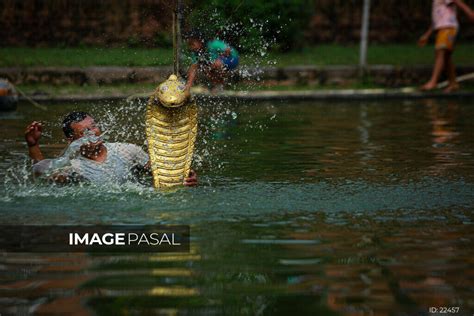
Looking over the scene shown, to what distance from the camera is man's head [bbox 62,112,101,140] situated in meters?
9.59

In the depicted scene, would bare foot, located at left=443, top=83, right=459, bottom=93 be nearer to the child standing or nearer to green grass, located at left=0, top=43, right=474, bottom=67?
the child standing

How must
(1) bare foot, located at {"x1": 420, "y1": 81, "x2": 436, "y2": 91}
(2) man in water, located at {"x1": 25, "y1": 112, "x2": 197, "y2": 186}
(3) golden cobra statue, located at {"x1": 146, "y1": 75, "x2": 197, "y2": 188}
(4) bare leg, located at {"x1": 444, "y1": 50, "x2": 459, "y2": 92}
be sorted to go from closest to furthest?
(3) golden cobra statue, located at {"x1": 146, "y1": 75, "x2": 197, "y2": 188}
(2) man in water, located at {"x1": 25, "y1": 112, "x2": 197, "y2": 186}
(1) bare foot, located at {"x1": 420, "y1": 81, "x2": 436, "y2": 91}
(4) bare leg, located at {"x1": 444, "y1": 50, "x2": 459, "y2": 92}

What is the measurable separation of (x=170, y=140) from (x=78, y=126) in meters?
0.84

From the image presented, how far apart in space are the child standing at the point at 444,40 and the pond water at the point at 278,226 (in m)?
4.20

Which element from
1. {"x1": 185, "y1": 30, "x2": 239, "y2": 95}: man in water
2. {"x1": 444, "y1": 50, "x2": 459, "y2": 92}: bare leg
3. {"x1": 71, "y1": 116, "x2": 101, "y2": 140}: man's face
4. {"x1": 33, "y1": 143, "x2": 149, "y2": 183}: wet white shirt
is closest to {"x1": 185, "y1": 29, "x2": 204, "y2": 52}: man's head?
{"x1": 185, "y1": 30, "x2": 239, "y2": 95}: man in water

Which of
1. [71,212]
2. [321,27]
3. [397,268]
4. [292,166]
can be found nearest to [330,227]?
[397,268]

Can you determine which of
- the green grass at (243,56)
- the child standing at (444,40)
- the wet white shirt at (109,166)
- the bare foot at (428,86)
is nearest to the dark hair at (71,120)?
the wet white shirt at (109,166)

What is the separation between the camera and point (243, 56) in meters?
19.1

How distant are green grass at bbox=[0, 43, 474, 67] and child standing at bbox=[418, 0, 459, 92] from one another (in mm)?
1994

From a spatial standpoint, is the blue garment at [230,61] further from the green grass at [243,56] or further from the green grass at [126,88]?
the green grass at [243,56]

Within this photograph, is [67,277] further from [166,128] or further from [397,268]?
[166,128]

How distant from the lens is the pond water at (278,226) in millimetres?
5988

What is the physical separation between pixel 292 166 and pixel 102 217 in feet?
10.6

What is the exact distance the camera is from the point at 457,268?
22.0 ft
